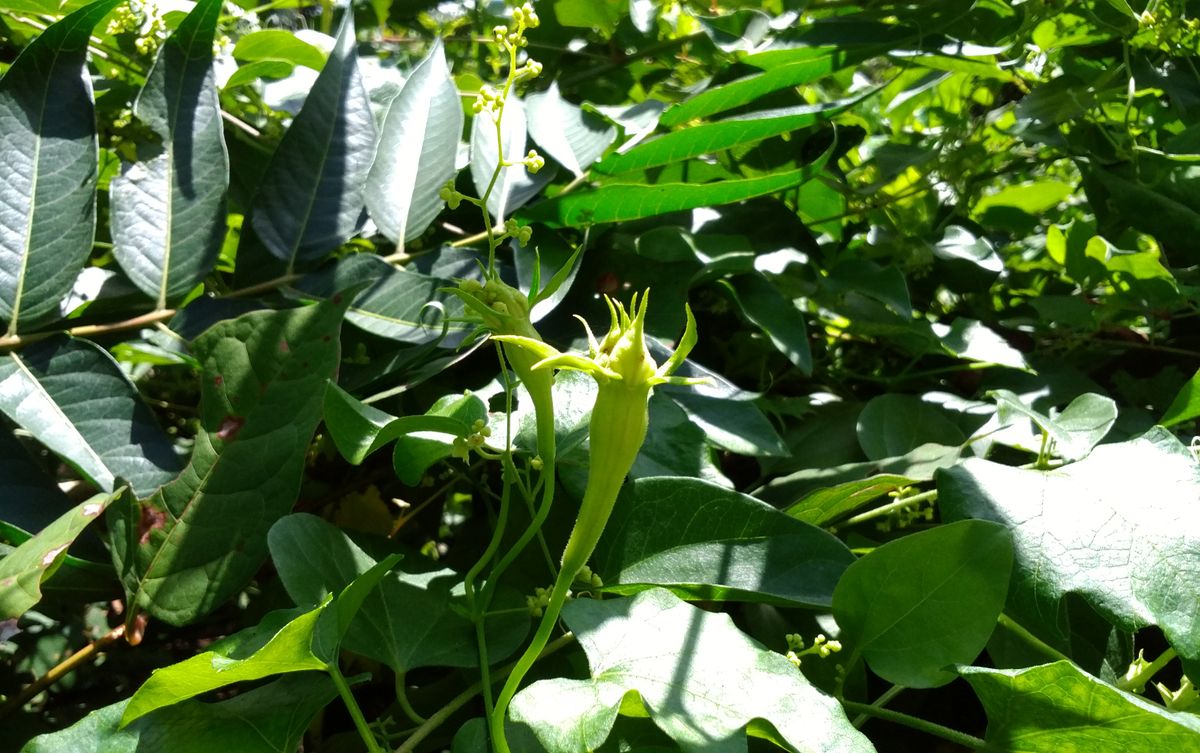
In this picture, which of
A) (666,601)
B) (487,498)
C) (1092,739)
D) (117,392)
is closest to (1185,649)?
(1092,739)

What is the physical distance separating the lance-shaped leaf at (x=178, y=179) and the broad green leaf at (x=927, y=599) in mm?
354

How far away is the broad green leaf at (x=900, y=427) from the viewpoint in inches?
20.6

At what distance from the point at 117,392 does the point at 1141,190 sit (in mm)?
592

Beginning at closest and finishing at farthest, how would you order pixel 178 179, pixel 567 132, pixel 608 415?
pixel 608 415 < pixel 178 179 < pixel 567 132

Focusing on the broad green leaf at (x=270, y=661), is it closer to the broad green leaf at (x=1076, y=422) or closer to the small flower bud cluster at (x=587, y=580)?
the small flower bud cluster at (x=587, y=580)

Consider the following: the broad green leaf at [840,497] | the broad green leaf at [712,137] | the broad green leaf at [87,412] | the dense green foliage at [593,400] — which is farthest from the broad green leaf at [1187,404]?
the broad green leaf at [87,412]

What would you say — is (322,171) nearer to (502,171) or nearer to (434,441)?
(502,171)

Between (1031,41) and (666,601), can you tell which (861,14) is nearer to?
(1031,41)

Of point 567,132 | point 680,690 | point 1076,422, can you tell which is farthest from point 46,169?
point 1076,422

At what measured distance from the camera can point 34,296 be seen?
18.7 inches

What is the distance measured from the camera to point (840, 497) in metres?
0.43

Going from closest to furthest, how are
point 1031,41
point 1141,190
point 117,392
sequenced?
point 117,392, point 1141,190, point 1031,41

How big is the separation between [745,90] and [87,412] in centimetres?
41

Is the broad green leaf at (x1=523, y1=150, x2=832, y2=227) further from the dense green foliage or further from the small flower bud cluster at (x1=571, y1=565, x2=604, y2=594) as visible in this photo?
the small flower bud cluster at (x1=571, y1=565, x2=604, y2=594)
